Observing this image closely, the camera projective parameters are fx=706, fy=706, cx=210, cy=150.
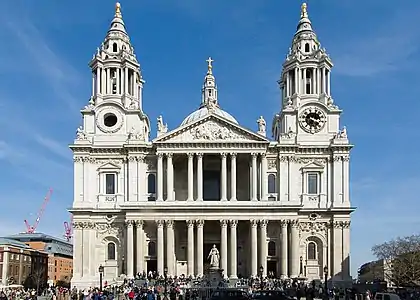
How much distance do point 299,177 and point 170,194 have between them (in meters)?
15.0

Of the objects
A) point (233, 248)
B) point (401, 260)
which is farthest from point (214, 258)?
point (401, 260)

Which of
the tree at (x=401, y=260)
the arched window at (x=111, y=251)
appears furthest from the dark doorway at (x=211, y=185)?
the tree at (x=401, y=260)

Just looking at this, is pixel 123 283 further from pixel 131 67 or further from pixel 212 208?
pixel 131 67

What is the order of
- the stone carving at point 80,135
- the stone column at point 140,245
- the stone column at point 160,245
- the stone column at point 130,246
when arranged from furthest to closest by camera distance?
the stone carving at point 80,135, the stone column at point 140,245, the stone column at point 130,246, the stone column at point 160,245

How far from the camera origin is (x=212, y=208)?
76.9 metres

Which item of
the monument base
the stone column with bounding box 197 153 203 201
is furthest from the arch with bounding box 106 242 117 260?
the monument base

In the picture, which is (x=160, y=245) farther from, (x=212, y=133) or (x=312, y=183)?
(x=312, y=183)

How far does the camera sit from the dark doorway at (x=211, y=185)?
82938 mm

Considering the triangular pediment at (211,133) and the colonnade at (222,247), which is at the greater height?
the triangular pediment at (211,133)

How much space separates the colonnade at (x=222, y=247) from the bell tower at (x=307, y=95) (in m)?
11.8

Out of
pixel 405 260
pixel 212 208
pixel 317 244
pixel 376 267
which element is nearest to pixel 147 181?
pixel 212 208

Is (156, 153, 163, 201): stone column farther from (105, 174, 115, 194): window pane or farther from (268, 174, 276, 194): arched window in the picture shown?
(268, 174, 276, 194): arched window

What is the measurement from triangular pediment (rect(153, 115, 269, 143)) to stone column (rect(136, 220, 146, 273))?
9.66 meters

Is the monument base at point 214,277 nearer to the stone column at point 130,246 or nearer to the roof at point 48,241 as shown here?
the stone column at point 130,246
